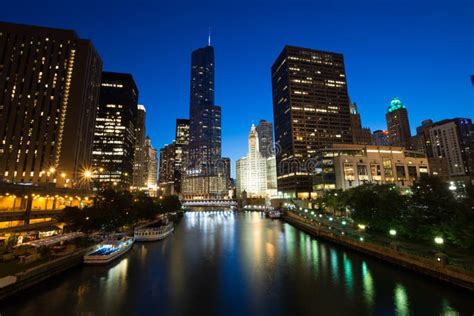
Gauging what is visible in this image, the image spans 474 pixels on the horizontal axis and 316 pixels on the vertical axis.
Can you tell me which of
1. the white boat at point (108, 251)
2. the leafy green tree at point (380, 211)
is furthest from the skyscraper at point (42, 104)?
the leafy green tree at point (380, 211)

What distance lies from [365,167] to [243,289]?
424 feet

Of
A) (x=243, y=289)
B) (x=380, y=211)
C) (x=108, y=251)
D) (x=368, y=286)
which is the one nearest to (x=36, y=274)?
(x=108, y=251)

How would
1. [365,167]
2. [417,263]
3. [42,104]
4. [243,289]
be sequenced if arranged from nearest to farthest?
1. [243,289]
2. [417,263]
3. [42,104]
4. [365,167]

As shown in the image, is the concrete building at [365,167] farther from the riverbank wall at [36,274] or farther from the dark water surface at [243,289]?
the riverbank wall at [36,274]

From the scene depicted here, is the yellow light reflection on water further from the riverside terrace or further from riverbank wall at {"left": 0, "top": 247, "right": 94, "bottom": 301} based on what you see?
the riverside terrace

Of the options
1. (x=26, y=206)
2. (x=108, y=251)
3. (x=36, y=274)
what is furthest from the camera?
(x=26, y=206)

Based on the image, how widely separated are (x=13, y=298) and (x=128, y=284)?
38.3 ft

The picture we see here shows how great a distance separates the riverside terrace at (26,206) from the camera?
53.7m

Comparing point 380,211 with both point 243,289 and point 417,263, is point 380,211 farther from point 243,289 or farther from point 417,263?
point 243,289

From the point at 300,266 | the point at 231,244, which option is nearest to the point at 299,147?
the point at 231,244

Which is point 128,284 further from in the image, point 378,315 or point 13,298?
point 378,315

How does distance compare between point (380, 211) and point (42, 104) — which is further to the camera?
point (42, 104)

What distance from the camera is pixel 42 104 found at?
113 m

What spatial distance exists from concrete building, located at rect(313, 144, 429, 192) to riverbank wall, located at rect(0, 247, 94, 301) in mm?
126707
